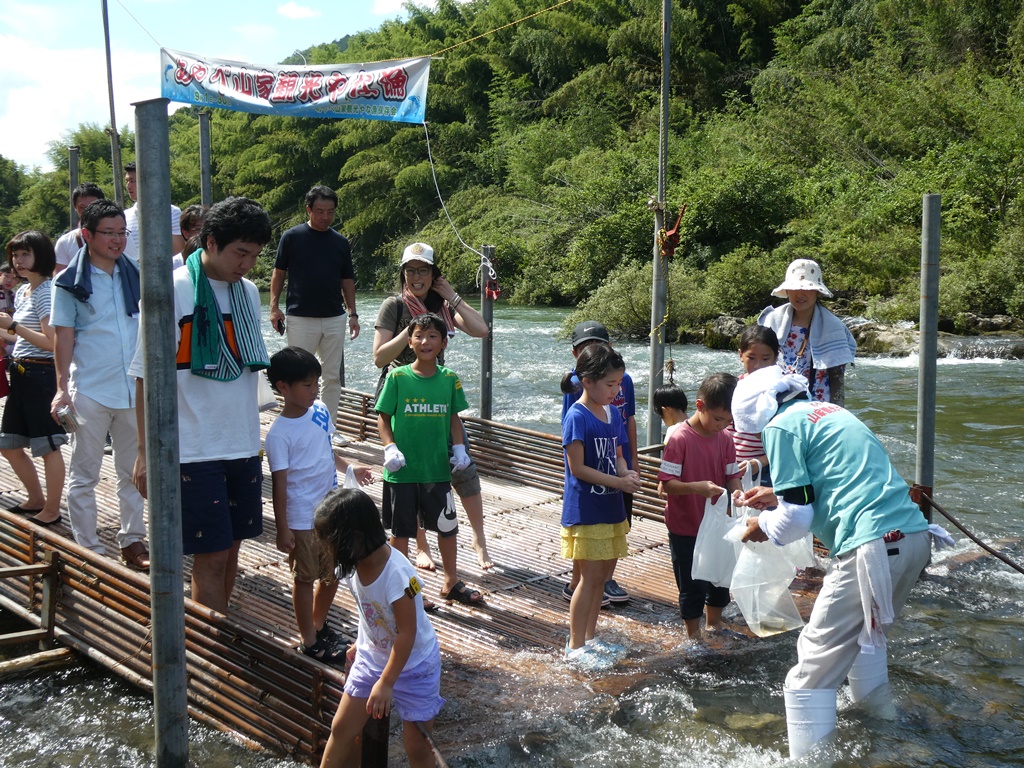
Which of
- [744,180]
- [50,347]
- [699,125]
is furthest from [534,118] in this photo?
[50,347]

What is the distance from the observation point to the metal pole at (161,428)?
280 centimetres

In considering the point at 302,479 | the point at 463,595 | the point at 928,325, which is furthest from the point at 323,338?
the point at 928,325

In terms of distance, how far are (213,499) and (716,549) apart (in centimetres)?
218

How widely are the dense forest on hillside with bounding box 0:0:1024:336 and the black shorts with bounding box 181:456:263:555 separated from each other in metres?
17.3

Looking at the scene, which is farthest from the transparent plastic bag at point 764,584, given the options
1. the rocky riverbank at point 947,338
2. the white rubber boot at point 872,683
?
the rocky riverbank at point 947,338

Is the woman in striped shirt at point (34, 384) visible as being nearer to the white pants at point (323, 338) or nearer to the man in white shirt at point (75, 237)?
the man in white shirt at point (75, 237)

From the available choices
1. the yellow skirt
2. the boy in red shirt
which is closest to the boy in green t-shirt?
the yellow skirt

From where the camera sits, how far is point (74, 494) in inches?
201

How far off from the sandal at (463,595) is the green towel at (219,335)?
1.67m

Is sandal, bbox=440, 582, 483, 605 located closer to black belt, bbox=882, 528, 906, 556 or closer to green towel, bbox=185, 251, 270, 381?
green towel, bbox=185, 251, 270, 381

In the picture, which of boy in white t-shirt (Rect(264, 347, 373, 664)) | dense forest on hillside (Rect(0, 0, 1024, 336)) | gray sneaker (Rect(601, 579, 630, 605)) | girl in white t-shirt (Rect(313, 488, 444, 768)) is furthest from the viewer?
dense forest on hillside (Rect(0, 0, 1024, 336))

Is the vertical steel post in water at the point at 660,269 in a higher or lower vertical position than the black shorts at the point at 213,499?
higher

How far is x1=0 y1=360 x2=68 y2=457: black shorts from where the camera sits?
18.9 ft

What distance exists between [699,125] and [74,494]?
34127mm
